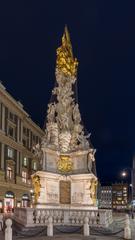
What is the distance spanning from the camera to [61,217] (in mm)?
25109

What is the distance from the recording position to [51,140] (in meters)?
31.3

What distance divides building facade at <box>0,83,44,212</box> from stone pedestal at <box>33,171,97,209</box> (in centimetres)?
2679

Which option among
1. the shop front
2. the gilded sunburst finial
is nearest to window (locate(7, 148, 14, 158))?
the shop front

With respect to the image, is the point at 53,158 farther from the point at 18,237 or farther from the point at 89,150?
the point at 18,237

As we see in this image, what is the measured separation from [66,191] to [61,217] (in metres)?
5.31

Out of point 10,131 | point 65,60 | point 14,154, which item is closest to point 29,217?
point 65,60

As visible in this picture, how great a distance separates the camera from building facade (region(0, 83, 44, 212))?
2454 inches

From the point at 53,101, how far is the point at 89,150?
6.62 metres

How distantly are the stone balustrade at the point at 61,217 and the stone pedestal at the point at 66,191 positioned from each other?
135 inches

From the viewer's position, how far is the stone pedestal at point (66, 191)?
2867 centimetres

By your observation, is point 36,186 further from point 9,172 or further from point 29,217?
point 9,172

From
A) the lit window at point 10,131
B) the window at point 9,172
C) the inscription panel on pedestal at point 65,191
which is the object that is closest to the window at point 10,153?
the window at point 9,172

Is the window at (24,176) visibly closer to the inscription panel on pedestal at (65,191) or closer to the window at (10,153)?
the window at (10,153)

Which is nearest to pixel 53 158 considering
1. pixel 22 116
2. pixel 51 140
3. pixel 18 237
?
pixel 51 140
